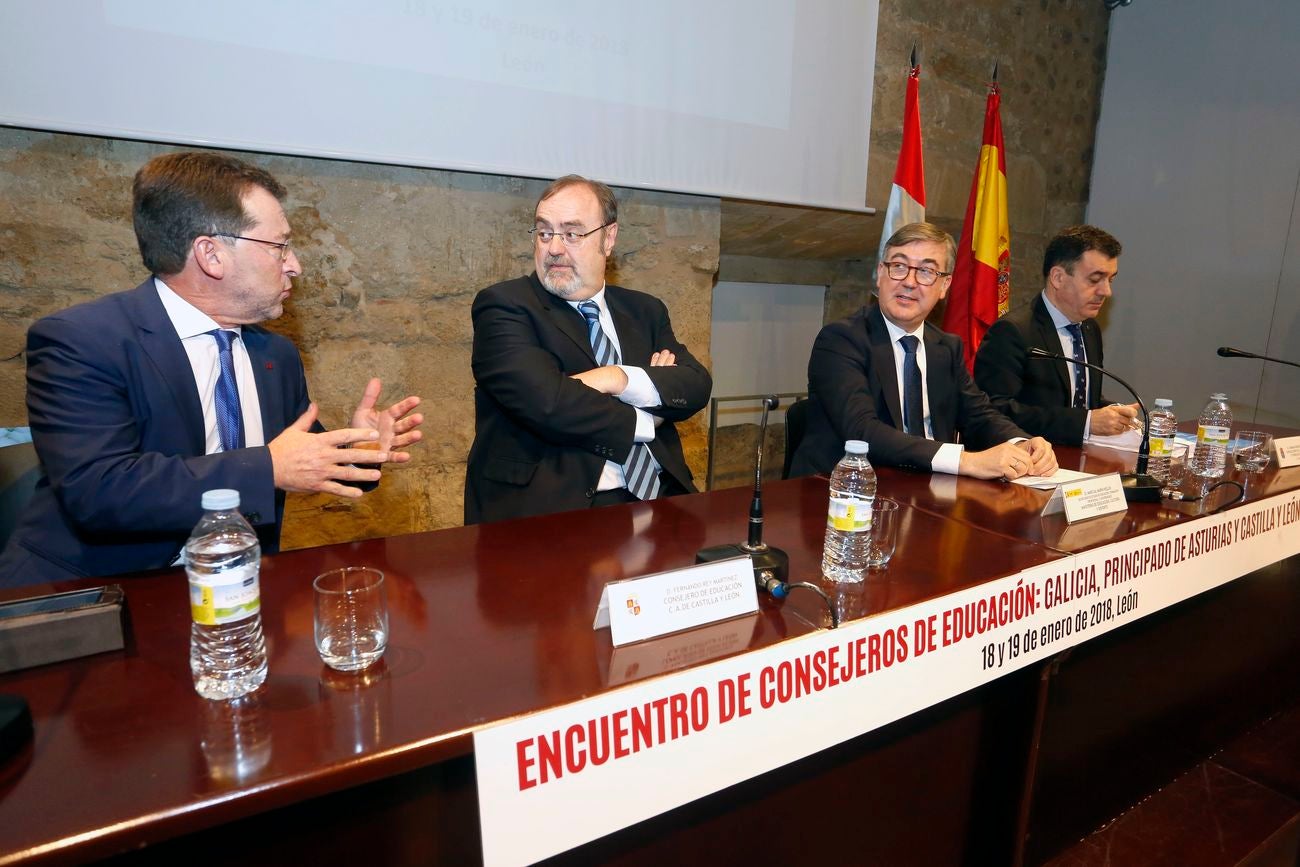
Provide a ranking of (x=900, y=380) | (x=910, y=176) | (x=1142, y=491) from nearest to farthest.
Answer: (x=1142, y=491) < (x=900, y=380) < (x=910, y=176)

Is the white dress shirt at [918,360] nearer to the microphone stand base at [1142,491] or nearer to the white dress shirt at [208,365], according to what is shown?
the microphone stand base at [1142,491]

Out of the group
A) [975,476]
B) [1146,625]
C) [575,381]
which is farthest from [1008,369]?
[575,381]

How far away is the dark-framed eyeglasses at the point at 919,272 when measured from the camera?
220 centimetres

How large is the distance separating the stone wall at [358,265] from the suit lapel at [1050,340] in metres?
1.55

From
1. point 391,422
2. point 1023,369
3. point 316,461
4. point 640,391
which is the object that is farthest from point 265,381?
point 1023,369

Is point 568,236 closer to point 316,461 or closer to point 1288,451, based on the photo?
point 316,461

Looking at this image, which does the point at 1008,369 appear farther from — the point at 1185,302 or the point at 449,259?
the point at 1185,302

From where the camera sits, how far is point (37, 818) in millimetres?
623

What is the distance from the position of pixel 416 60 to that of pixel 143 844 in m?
2.48

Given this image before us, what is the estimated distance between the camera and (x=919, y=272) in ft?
→ 7.22

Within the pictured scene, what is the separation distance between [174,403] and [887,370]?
1.82 meters

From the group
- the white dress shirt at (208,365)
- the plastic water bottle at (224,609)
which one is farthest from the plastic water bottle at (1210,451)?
the white dress shirt at (208,365)

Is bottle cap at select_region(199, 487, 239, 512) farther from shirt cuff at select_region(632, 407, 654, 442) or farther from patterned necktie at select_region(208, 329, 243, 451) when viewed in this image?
shirt cuff at select_region(632, 407, 654, 442)

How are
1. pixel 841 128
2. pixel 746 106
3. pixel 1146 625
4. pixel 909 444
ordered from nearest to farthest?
pixel 1146 625 < pixel 909 444 < pixel 746 106 < pixel 841 128
